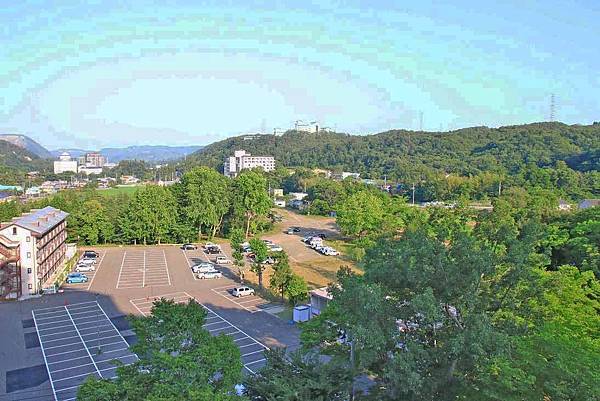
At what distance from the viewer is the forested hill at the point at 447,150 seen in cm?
6222

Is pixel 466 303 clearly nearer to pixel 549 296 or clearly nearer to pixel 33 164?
pixel 549 296

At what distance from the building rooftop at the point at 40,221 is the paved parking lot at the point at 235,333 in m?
5.73

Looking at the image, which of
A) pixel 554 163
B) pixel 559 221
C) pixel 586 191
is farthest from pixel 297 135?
pixel 559 221

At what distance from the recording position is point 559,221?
25641 millimetres

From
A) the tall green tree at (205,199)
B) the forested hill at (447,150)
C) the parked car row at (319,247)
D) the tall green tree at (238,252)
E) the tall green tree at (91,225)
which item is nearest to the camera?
the tall green tree at (238,252)

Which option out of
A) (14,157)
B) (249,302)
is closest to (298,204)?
(249,302)

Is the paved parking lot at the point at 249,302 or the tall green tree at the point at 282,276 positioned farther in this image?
the tall green tree at the point at 282,276

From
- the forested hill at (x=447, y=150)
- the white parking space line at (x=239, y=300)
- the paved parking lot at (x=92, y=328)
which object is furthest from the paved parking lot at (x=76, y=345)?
the forested hill at (x=447, y=150)

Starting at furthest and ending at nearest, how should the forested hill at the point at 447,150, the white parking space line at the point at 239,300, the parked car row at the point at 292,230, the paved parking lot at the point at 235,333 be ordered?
1. the forested hill at the point at 447,150
2. the parked car row at the point at 292,230
3. the white parking space line at the point at 239,300
4. the paved parking lot at the point at 235,333

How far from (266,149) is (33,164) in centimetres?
7278

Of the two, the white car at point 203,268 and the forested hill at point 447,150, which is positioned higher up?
the forested hill at point 447,150

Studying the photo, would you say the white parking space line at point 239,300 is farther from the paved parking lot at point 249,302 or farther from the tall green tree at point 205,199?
the tall green tree at point 205,199

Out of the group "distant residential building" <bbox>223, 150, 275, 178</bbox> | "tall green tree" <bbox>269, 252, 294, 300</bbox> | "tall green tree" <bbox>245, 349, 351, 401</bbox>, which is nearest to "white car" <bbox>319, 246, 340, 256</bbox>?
"tall green tree" <bbox>269, 252, 294, 300</bbox>

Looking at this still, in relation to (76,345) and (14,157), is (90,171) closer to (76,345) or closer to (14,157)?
(14,157)
